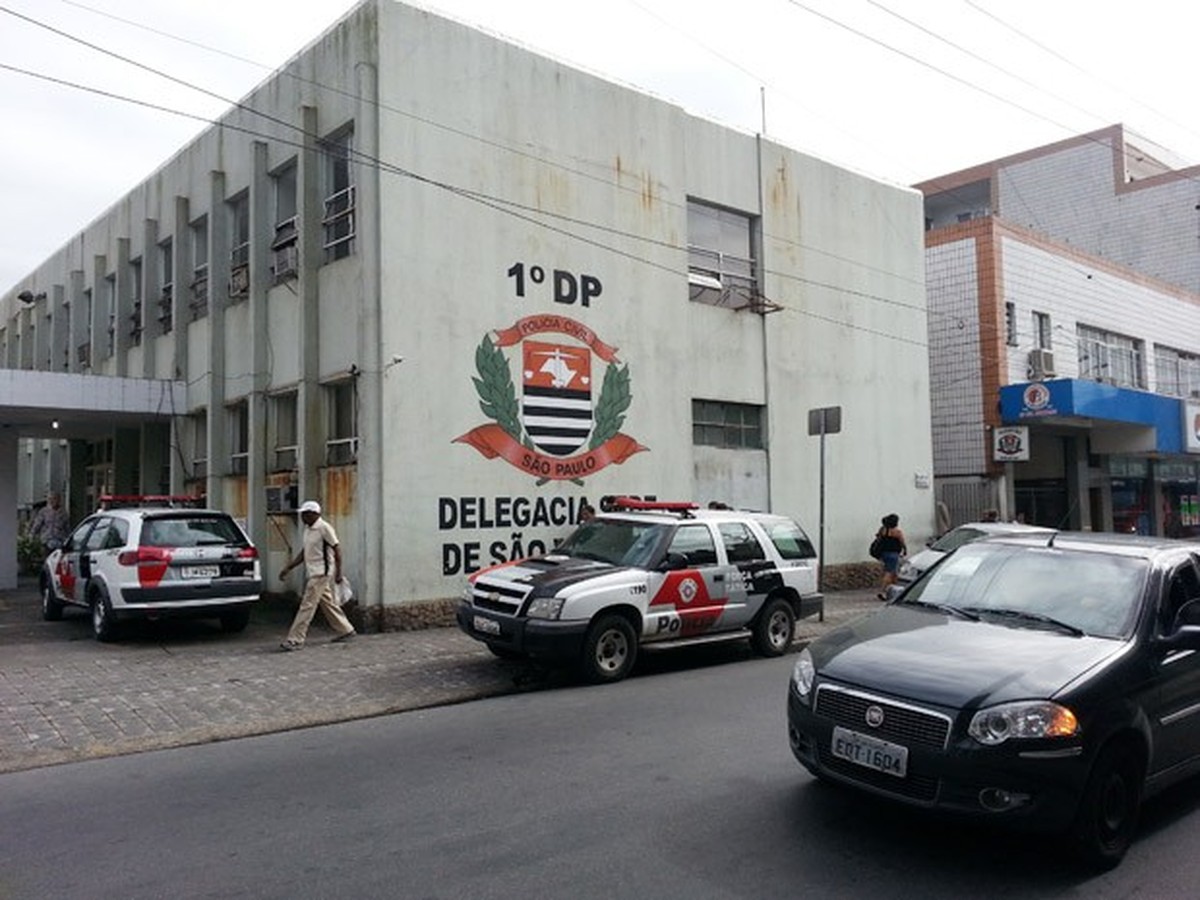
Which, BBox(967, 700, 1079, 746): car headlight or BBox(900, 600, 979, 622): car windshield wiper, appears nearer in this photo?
BBox(967, 700, 1079, 746): car headlight

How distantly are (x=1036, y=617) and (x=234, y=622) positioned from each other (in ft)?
33.4

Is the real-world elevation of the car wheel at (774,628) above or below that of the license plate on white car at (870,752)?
below

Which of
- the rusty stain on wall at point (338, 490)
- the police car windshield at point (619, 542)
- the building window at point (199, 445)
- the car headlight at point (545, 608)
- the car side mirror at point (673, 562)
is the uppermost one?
the building window at point (199, 445)

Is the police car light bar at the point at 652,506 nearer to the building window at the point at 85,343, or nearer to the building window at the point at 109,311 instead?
the building window at the point at 109,311

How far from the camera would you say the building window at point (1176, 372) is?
29797mm

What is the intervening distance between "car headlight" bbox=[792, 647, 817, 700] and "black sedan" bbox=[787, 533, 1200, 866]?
0.01m

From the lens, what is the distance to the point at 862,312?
19.8m

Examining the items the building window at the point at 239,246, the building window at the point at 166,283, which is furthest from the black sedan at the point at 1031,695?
the building window at the point at 166,283

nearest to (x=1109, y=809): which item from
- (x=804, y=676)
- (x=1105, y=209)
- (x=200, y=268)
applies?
(x=804, y=676)

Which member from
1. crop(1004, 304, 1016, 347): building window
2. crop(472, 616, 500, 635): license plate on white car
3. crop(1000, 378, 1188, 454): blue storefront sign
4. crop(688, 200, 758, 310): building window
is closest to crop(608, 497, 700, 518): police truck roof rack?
crop(472, 616, 500, 635): license plate on white car

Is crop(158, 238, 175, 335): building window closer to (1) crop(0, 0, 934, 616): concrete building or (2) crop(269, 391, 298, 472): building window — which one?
(1) crop(0, 0, 934, 616): concrete building

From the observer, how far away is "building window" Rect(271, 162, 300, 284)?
14.6 metres

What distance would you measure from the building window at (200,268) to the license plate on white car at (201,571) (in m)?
7.21

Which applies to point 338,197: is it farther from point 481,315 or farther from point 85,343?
point 85,343
